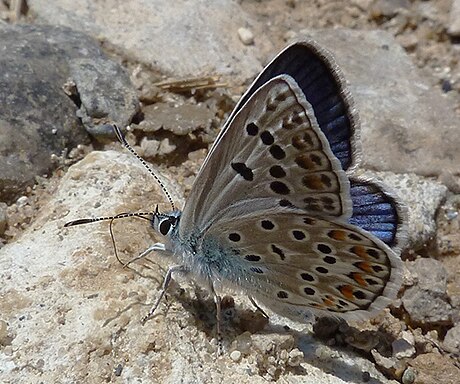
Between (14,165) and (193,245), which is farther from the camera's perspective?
(14,165)

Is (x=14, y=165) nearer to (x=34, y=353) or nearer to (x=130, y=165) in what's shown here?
(x=130, y=165)

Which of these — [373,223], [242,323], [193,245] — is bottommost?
[242,323]

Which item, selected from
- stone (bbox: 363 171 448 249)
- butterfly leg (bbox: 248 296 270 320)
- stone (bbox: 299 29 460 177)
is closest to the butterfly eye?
butterfly leg (bbox: 248 296 270 320)

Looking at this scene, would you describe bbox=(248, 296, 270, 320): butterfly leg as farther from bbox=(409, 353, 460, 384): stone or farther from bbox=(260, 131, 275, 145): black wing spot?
bbox=(260, 131, 275, 145): black wing spot

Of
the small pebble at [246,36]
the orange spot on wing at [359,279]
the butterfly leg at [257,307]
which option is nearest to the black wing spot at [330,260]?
the orange spot on wing at [359,279]

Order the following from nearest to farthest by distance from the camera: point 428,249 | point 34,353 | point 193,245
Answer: point 34,353 → point 193,245 → point 428,249

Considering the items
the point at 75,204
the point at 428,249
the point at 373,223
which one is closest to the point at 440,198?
the point at 428,249

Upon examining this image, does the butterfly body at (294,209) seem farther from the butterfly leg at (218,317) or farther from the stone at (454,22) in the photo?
the stone at (454,22)
